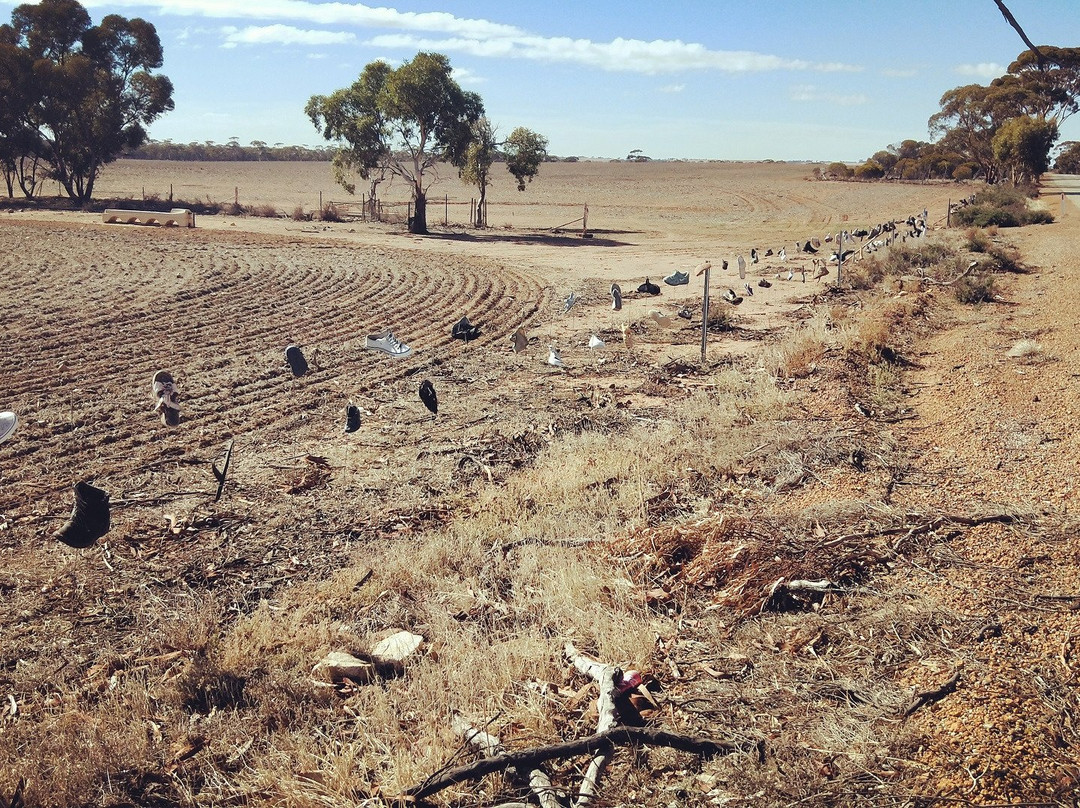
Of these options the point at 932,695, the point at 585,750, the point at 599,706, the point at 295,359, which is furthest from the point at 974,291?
the point at 585,750

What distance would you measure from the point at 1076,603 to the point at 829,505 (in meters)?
1.99

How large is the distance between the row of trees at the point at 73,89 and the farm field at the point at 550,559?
125ft

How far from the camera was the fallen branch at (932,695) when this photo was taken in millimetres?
4039

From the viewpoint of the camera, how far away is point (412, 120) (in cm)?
3906

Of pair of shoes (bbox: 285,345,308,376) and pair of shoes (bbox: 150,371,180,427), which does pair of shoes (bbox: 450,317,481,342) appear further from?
pair of shoes (bbox: 150,371,180,427)

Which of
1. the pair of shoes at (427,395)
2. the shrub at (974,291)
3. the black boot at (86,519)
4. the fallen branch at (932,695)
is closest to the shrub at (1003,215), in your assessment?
the shrub at (974,291)

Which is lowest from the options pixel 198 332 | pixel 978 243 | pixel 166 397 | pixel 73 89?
pixel 198 332

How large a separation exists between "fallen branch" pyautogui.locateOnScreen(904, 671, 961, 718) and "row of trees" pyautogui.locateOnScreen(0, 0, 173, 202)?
53.3 meters

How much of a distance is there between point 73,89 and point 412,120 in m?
22.6

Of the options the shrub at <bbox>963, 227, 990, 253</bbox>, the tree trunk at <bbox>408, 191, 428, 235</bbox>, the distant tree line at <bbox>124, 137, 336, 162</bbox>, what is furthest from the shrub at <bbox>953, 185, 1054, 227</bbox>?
the distant tree line at <bbox>124, 137, 336, 162</bbox>

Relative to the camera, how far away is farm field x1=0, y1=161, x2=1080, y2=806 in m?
4.04

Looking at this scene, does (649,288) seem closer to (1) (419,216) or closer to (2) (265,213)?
(1) (419,216)

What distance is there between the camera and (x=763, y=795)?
3605 millimetres

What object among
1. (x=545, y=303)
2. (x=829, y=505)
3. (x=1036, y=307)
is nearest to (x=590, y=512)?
(x=829, y=505)
